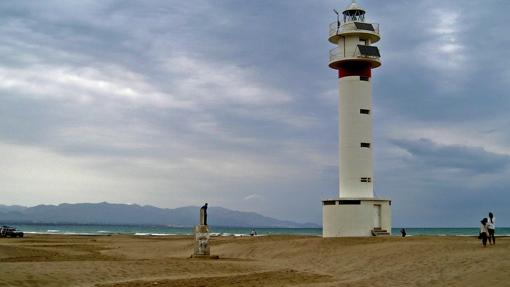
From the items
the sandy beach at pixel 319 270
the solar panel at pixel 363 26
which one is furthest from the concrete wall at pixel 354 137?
the sandy beach at pixel 319 270

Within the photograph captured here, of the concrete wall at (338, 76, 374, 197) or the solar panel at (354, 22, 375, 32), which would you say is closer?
the concrete wall at (338, 76, 374, 197)

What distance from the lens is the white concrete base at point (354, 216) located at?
29766 millimetres

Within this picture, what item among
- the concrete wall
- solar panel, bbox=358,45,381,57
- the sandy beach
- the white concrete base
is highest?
solar panel, bbox=358,45,381,57

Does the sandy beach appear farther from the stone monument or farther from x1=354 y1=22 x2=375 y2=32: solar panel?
x1=354 y1=22 x2=375 y2=32: solar panel

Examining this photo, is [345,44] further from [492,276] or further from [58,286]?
[58,286]

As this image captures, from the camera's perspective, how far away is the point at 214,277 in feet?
59.7

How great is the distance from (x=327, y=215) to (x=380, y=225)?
2.93m

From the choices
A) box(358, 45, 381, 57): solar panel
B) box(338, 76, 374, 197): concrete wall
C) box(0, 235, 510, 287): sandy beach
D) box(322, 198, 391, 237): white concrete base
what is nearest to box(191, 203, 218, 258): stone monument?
box(0, 235, 510, 287): sandy beach

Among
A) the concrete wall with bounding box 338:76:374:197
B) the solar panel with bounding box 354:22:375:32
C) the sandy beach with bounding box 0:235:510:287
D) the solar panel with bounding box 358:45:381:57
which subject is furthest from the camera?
the solar panel with bounding box 354:22:375:32

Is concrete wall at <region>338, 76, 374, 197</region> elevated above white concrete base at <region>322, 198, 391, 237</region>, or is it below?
above

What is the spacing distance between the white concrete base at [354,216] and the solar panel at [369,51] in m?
7.93

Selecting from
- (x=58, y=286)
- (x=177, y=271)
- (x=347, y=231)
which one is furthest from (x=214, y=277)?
A: (x=347, y=231)

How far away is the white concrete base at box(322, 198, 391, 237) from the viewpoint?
2977cm

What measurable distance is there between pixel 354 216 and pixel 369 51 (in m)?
9.08
